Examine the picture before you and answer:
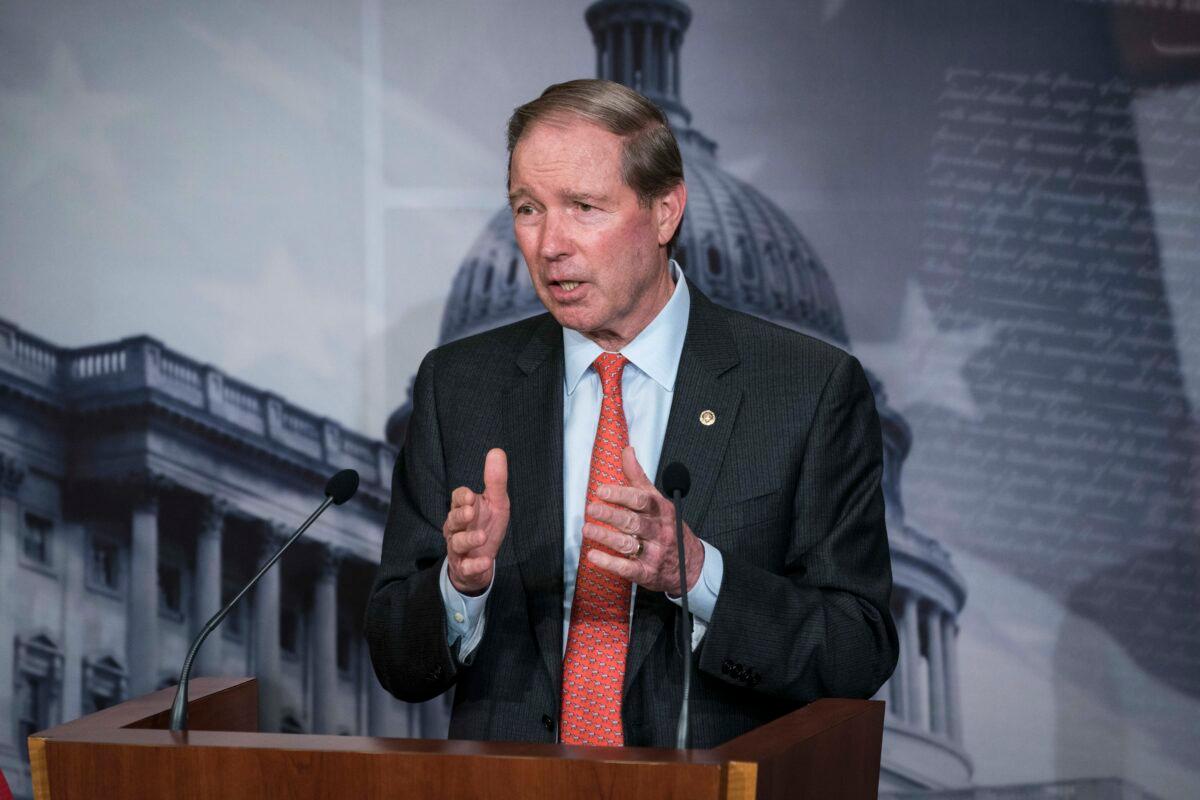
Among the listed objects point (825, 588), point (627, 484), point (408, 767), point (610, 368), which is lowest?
point (408, 767)

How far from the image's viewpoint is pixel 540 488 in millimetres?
2146

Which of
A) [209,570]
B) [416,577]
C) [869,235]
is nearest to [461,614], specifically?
[416,577]

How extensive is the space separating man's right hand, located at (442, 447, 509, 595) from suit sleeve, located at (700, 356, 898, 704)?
320 millimetres

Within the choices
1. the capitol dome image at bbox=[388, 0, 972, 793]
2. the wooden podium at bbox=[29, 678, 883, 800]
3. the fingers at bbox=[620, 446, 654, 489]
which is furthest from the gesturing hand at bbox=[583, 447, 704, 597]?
the capitol dome image at bbox=[388, 0, 972, 793]

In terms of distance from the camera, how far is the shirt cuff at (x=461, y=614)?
6.46ft

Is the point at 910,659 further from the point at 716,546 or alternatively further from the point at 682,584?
the point at 682,584

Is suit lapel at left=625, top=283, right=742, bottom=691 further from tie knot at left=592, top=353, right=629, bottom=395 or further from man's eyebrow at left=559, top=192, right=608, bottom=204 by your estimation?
man's eyebrow at left=559, top=192, right=608, bottom=204

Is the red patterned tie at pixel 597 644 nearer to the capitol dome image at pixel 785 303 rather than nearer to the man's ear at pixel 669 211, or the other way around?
the man's ear at pixel 669 211

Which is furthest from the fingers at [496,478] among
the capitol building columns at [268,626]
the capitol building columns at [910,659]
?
the capitol building columns at [268,626]

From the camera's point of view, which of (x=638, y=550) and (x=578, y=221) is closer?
(x=638, y=550)

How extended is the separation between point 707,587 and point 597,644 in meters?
0.23

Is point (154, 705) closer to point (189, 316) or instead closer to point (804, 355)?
point (804, 355)

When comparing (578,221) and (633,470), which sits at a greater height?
(578,221)

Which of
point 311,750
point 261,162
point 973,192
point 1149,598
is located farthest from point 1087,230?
point 311,750
